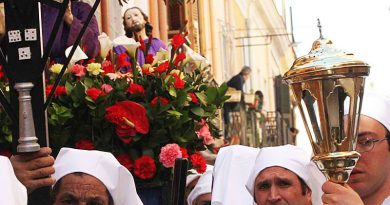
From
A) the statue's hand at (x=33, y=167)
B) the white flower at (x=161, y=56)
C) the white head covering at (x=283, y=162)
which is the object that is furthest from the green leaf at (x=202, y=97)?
the statue's hand at (x=33, y=167)

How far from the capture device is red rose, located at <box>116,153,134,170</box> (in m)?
7.24

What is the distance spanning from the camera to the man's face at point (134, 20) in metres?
11.0

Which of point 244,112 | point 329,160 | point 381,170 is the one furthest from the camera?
point 244,112

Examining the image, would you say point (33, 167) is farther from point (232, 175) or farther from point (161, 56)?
point (161, 56)

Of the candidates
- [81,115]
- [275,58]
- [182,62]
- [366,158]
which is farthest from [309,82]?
[275,58]

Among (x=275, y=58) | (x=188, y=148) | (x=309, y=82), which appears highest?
(x=309, y=82)

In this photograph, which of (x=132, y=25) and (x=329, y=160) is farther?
(x=132, y=25)

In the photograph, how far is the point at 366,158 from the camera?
6.13 meters

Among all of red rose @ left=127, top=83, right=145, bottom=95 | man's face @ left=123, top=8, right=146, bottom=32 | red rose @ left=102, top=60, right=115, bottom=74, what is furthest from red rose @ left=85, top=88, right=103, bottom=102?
man's face @ left=123, top=8, right=146, bottom=32

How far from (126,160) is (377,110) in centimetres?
152

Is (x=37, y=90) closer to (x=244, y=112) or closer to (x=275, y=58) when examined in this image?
(x=244, y=112)

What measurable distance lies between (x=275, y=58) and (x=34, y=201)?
169ft

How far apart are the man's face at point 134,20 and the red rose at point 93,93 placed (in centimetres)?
373

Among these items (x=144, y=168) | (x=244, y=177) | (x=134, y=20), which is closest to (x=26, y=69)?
(x=144, y=168)
